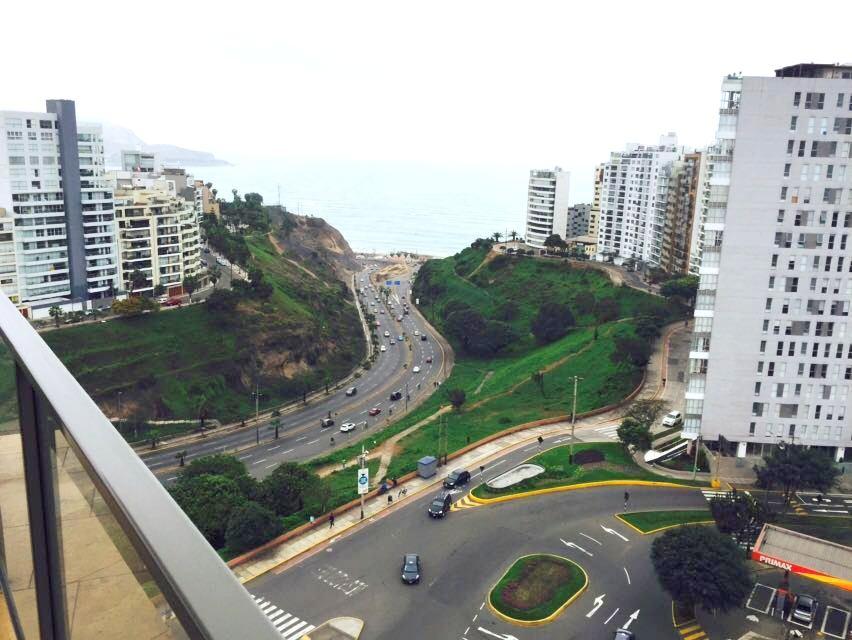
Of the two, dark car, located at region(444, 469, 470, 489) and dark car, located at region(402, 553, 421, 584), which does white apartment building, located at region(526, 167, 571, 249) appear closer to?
dark car, located at region(444, 469, 470, 489)

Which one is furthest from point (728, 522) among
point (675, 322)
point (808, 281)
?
point (675, 322)

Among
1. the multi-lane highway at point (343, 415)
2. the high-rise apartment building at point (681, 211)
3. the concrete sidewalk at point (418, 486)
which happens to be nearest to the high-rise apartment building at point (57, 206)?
the multi-lane highway at point (343, 415)

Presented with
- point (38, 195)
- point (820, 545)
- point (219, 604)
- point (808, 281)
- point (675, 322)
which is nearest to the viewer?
point (219, 604)

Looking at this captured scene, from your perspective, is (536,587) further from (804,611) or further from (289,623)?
(804,611)

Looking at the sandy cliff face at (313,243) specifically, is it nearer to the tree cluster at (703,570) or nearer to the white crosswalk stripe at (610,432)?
the white crosswalk stripe at (610,432)

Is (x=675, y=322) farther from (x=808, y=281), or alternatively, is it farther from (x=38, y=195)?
(x=38, y=195)

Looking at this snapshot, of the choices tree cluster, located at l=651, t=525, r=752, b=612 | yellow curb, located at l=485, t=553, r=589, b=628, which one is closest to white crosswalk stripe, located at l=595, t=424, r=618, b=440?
yellow curb, located at l=485, t=553, r=589, b=628

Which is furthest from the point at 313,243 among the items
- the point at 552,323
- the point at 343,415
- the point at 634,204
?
the point at 343,415
